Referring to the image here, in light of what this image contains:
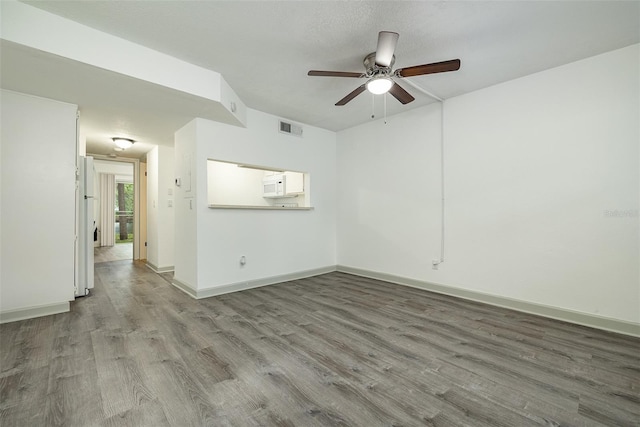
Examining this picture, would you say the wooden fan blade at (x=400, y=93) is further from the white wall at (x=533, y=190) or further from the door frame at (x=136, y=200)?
the door frame at (x=136, y=200)

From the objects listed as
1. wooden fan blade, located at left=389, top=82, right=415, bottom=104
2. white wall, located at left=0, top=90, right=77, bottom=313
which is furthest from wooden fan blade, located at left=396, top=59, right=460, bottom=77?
white wall, located at left=0, top=90, right=77, bottom=313

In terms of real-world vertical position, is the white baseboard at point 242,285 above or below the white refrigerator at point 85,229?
below

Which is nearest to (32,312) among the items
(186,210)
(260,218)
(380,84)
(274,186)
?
(186,210)

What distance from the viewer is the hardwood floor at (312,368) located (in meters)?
1.46

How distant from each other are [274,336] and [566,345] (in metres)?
2.47

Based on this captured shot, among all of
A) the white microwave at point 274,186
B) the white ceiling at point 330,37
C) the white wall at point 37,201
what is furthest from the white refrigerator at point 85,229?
the white microwave at point 274,186

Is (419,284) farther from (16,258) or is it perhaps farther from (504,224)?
(16,258)

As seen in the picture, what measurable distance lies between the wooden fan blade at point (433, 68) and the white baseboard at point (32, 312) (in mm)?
4274

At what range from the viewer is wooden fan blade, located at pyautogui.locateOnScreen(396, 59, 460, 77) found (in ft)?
7.13

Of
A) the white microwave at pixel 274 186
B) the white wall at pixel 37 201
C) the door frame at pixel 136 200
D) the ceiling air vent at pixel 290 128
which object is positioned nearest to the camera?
the white wall at pixel 37 201

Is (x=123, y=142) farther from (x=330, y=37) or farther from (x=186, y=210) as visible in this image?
(x=330, y=37)

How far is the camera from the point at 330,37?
91.8 inches

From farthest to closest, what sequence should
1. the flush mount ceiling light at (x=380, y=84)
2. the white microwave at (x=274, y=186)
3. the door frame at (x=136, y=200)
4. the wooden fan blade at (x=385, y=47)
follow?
the door frame at (x=136, y=200) < the white microwave at (x=274, y=186) < the flush mount ceiling light at (x=380, y=84) < the wooden fan blade at (x=385, y=47)

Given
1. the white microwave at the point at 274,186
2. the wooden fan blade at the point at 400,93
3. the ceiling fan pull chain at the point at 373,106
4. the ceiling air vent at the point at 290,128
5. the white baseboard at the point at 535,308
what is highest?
the ceiling fan pull chain at the point at 373,106
